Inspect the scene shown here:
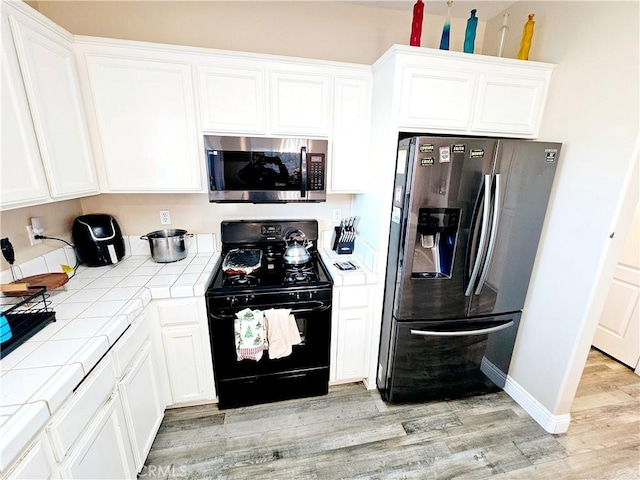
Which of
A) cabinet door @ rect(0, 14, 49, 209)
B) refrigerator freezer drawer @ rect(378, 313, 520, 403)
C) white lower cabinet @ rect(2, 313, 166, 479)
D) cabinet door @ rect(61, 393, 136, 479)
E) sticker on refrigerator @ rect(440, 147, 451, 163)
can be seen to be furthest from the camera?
refrigerator freezer drawer @ rect(378, 313, 520, 403)

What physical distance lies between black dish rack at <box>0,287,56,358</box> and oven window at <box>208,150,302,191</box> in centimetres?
103

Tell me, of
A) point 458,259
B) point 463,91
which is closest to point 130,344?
point 458,259

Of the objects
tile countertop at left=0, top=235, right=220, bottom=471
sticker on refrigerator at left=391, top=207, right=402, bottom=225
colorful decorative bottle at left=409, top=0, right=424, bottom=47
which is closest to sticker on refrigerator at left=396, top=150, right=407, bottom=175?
sticker on refrigerator at left=391, top=207, right=402, bottom=225

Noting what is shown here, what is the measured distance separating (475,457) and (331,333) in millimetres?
1104

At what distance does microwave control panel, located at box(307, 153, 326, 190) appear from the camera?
1867mm

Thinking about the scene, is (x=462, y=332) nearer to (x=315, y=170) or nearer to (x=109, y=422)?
(x=315, y=170)

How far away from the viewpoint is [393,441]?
1733mm

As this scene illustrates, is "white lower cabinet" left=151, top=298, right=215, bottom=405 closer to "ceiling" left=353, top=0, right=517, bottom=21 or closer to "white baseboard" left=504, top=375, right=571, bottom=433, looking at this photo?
"white baseboard" left=504, top=375, right=571, bottom=433

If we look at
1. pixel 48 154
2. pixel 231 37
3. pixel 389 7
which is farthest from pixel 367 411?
pixel 389 7

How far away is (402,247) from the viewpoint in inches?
66.1

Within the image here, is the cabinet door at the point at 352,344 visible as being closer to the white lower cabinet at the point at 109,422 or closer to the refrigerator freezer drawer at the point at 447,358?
the refrigerator freezer drawer at the point at 447,358

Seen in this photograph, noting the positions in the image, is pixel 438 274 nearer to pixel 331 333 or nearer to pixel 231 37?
pixel 331 333

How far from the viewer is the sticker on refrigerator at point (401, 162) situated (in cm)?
163

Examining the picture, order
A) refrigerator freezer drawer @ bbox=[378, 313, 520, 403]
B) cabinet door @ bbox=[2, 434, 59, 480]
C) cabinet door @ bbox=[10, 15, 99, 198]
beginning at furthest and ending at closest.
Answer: refrigerator freezer drawer @ bbox=[378, 313, 520, 403] → cabinet door @ bbox=[10, 15, 99, 198] → cabinet door @ bbox=[2, 434, 59, 480]
